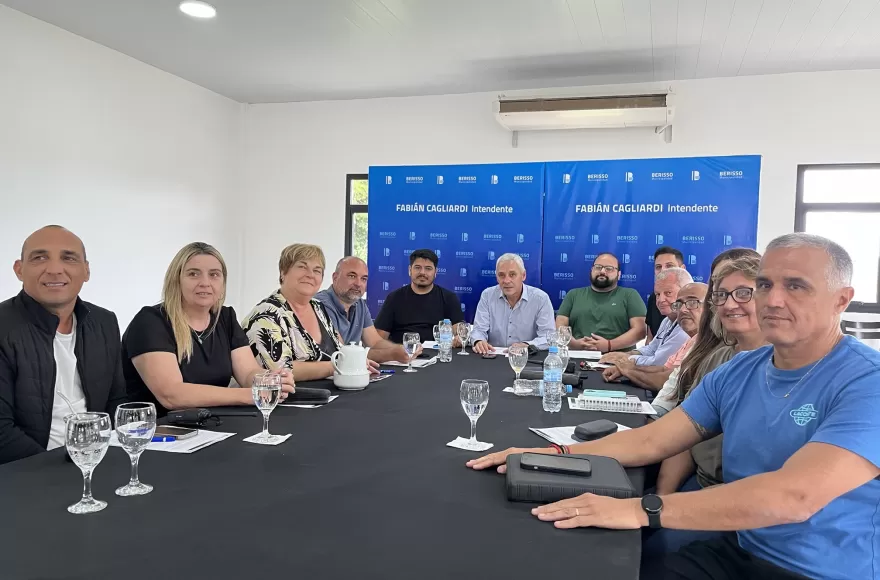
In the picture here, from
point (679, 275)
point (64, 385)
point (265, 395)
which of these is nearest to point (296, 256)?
point (64, 385)

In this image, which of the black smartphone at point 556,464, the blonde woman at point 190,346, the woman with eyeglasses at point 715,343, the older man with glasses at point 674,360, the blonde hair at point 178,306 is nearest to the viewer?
the black smartphone at point 556,464

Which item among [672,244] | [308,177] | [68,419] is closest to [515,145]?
[672,244]

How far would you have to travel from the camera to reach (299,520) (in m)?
1.09

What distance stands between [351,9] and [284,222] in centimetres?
295

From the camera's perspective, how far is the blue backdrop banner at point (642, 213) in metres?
4.75

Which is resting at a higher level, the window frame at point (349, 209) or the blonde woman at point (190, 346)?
the window frame at point (349, 209)

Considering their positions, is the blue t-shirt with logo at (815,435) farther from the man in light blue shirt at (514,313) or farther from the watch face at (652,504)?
the man in light blue shirt at (514,313)

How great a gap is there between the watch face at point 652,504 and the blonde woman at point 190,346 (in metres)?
1.23

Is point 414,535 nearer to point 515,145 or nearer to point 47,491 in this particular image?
point 47,491

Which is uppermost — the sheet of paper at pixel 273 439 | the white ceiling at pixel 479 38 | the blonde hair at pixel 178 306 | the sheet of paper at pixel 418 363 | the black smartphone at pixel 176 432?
the white ceiling at pixel 479 38

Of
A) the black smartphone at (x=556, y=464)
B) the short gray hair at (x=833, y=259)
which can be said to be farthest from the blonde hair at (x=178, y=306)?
the short gray hair at (x=833, y=259)

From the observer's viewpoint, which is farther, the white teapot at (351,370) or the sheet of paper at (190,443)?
the white teapot at (351,370)

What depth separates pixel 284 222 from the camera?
245 inches

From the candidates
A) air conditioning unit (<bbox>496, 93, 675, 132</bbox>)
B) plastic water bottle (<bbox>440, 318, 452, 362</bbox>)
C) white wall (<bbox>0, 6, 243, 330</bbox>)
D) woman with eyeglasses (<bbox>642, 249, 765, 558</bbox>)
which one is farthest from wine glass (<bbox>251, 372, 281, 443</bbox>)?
air conditioning unit (<bbox>496, 93, 675, 132</bbox>)
